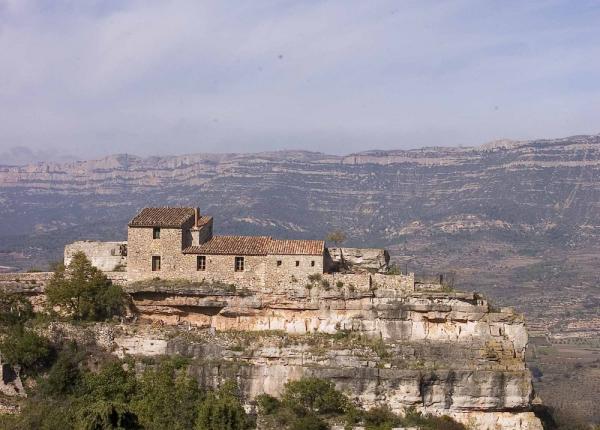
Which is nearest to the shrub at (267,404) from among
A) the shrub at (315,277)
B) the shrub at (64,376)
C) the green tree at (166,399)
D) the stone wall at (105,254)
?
the green tree at (166,399)

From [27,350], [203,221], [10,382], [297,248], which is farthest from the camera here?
[203,221]

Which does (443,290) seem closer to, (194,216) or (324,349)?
(324,349)

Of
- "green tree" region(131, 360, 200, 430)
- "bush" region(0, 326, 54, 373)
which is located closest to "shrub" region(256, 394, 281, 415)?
"green tree" region(131, 360, 200, 430)

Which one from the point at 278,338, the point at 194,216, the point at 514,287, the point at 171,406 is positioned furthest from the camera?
the point at 514,287

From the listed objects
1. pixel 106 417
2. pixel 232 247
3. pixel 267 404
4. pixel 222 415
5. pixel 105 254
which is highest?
pixel 232 247

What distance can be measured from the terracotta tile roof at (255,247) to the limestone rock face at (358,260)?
233 cm

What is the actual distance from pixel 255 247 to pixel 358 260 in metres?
6.64

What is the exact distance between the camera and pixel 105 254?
54156mm

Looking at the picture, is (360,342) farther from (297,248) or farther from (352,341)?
(297,248)

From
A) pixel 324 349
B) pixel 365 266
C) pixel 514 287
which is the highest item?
pixel 365 266

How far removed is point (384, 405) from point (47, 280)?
21390 millimetres

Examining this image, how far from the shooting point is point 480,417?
47188 millimetres

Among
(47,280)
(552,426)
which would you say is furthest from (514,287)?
(47,280)

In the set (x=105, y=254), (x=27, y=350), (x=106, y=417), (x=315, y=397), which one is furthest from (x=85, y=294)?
(x=315, y=397)
